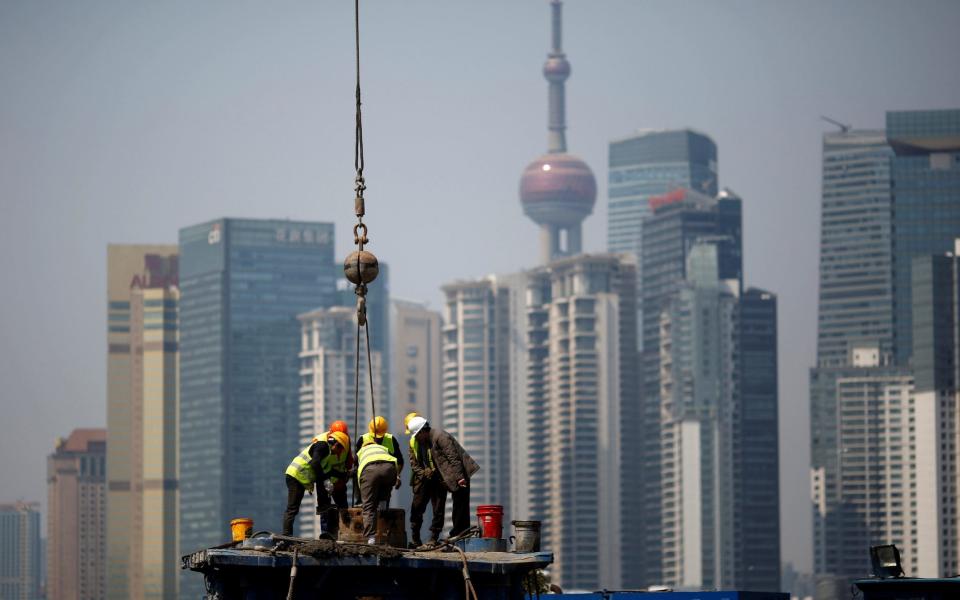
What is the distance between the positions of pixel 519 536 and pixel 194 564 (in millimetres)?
4484

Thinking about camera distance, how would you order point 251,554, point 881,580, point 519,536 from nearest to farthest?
1. point 251,554
2. point 519,536
3. point 881,580

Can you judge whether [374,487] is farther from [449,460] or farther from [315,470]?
[449,460]

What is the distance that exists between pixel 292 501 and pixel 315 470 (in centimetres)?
72

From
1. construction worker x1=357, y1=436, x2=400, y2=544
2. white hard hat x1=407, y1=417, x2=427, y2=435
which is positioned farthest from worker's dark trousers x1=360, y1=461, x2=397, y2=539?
white hard hat x1=407, y1=417, x2=427, y2=435

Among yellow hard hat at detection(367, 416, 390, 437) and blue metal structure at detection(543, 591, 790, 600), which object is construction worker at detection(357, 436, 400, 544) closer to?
yellow hard hat at detection(367, 416, 390, 437)

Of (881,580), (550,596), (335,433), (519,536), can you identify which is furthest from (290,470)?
(550,596)

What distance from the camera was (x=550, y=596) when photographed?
2350 inches

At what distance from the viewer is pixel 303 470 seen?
32.8 meters

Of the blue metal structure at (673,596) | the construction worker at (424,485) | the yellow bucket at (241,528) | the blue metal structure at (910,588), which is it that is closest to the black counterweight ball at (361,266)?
the construction worker at (424,485)

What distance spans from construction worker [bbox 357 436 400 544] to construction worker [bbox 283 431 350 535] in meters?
0.43

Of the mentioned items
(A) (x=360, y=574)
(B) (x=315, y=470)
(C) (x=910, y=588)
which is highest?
(B) (x=315, y=470)

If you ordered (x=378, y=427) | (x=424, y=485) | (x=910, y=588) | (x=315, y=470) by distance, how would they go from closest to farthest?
(x=315, y=470)
(x=378, y=427)
(x=424, y=485)
(x=910, y=588)

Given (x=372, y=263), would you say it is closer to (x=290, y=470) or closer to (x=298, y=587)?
(x=290, y=470)

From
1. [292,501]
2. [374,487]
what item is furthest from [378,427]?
[292,501]
